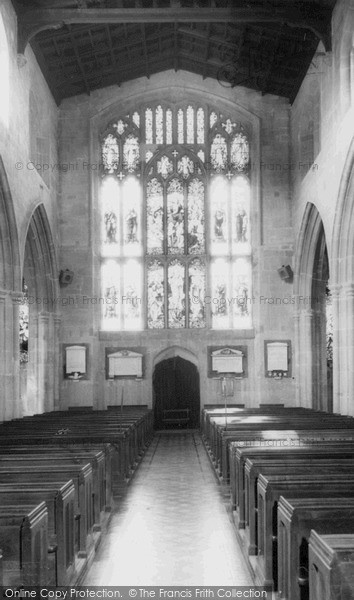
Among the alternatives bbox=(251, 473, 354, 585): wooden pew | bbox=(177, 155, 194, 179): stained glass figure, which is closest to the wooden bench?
bbox=(177, 155, 194, 179): stained glass figure

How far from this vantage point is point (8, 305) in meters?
16.2

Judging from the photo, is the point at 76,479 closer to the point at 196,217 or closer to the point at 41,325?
the point at 41,325

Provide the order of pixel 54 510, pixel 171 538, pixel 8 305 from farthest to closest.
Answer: pixel 8 305 < pixel 171 538 < pixel 54 510

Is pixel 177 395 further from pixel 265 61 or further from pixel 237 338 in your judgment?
pixel 265 61

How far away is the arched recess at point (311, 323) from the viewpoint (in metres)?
21.2

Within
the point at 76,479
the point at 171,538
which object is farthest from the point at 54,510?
the point at 171,538

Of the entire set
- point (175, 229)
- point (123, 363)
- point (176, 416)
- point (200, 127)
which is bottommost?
point (176, 416)

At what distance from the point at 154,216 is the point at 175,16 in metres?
7.54

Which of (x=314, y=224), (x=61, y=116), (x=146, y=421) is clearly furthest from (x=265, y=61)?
(x=146, y=421)

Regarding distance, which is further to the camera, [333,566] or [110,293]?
[110,293]

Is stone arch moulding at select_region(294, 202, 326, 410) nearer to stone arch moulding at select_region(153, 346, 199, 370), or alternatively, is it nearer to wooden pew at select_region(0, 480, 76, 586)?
stone arch moulding at select_region(153, 346, 199, 370)

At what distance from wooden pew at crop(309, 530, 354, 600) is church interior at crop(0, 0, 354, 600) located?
7.93 metres

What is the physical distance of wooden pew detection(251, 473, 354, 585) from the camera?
19.2ft

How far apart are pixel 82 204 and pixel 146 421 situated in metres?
7.50
